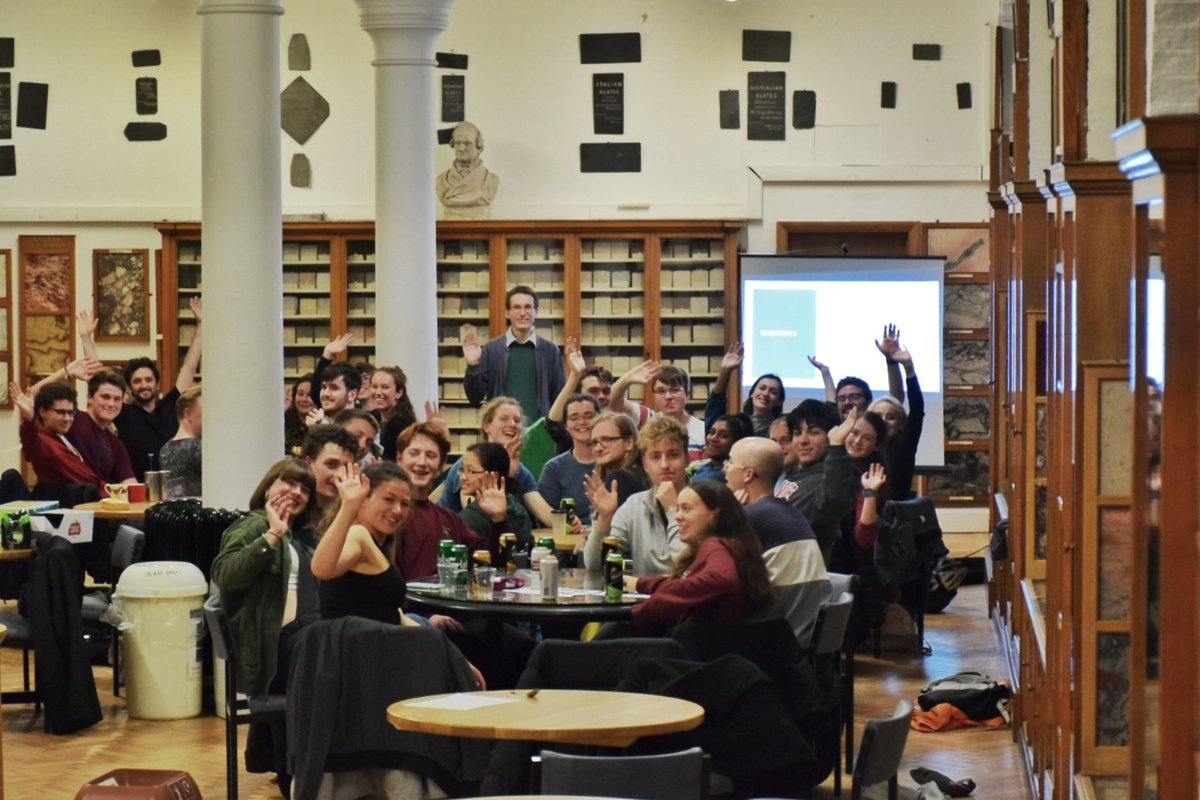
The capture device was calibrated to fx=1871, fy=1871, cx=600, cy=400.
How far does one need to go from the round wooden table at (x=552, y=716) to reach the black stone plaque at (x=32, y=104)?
11.3 metres

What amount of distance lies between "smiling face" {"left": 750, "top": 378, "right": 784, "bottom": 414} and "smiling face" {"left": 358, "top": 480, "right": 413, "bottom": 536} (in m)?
4.31

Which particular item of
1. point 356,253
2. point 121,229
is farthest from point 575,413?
point 121,229

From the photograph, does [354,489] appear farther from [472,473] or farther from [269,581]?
[472,473]

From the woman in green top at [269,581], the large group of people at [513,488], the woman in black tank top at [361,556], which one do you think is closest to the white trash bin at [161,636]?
the large group of people at [513,488]

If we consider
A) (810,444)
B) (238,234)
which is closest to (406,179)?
(238,234)

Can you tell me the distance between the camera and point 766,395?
1049cm

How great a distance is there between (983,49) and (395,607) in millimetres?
10144

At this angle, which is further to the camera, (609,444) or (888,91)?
(888,91)

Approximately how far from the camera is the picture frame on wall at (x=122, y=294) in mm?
15492

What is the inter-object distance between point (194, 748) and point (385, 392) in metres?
2.85

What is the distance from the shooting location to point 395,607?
6293 mm

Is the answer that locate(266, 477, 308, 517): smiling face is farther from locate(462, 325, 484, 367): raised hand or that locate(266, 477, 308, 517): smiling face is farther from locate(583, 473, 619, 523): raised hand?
locate(462, 325, 484, 367): raised hand

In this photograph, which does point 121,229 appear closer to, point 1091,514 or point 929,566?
point 929,566

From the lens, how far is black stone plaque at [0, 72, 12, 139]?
15.7 metres
